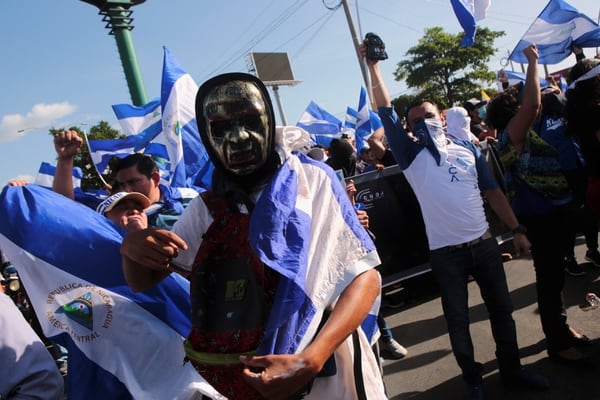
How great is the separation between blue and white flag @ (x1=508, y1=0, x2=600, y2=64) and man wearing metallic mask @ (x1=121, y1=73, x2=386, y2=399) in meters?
5.43

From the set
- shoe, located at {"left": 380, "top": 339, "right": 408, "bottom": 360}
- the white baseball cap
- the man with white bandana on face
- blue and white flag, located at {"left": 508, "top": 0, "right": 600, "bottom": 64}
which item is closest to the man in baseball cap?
the white baseball cap

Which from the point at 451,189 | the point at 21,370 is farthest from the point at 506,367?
the point at 21,370

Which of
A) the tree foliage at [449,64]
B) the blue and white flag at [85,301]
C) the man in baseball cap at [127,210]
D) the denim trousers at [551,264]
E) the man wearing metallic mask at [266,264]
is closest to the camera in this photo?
the man wearing metallic mask at [266,264]

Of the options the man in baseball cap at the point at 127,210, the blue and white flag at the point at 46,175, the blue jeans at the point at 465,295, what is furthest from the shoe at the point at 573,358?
the blue and white flag at the point at 46,175

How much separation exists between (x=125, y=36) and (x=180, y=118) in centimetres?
808

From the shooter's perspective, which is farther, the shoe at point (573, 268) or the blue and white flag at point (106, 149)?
the blue and white flag at point (106, 149)

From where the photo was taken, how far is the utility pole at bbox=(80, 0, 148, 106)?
1051 cm

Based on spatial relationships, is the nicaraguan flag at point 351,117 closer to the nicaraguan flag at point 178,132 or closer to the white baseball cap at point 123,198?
the nicaraguan flag at point 178,132

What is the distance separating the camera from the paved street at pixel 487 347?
2.95 meters

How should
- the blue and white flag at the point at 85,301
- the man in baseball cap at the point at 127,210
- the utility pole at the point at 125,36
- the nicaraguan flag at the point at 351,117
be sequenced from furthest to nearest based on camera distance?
the nicaraguan flag at the point at 351,117
the utility pole at the point at 125,36
the man in baseball cap at the point at 127,210
the blue and white flag at the point at 85,301

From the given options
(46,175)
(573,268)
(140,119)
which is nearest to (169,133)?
(140,119)

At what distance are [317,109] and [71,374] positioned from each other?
378 inches

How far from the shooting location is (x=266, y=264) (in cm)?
107

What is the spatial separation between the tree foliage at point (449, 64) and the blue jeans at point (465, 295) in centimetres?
3442
